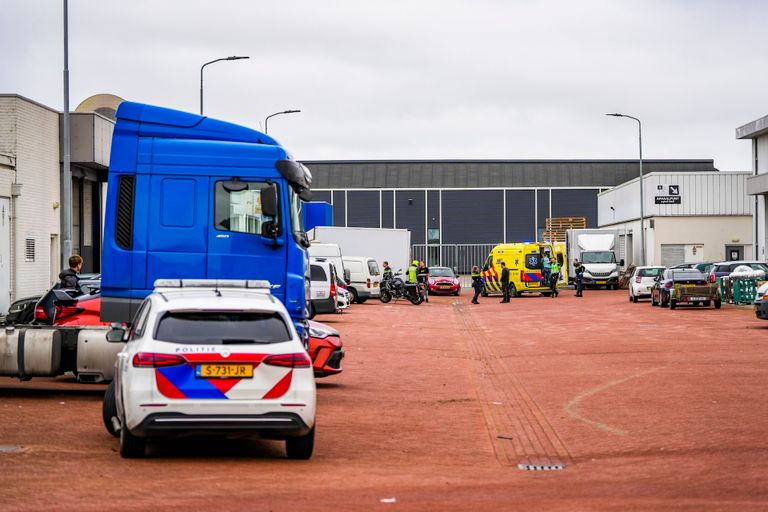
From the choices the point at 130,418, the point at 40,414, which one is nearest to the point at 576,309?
the point at 40,414

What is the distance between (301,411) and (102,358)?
5.92 m

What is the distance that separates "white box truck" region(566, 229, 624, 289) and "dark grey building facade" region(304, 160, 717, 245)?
99.7 feet

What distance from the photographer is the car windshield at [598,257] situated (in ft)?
215

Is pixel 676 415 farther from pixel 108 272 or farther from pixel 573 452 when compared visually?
pixel 108 272

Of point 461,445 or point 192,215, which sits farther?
point 192,215

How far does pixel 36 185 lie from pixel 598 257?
3798 centimetres

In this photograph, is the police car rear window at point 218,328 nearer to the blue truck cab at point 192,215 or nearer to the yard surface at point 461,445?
the yard surface at point 461,445

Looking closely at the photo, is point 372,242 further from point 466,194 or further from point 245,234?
point 245,234

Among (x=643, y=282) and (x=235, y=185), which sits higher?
(x=235, y=185)

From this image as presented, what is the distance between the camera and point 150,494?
8.58m

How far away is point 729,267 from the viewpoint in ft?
145

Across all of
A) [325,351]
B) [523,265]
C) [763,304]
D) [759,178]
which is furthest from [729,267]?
[325,351]

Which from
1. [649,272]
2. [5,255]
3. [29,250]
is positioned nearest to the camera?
[5,255]

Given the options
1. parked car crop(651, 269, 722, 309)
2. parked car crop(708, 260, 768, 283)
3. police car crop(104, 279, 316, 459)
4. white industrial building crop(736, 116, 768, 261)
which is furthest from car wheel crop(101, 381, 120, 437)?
white industrial building crop(736, 116, 768, 261)
